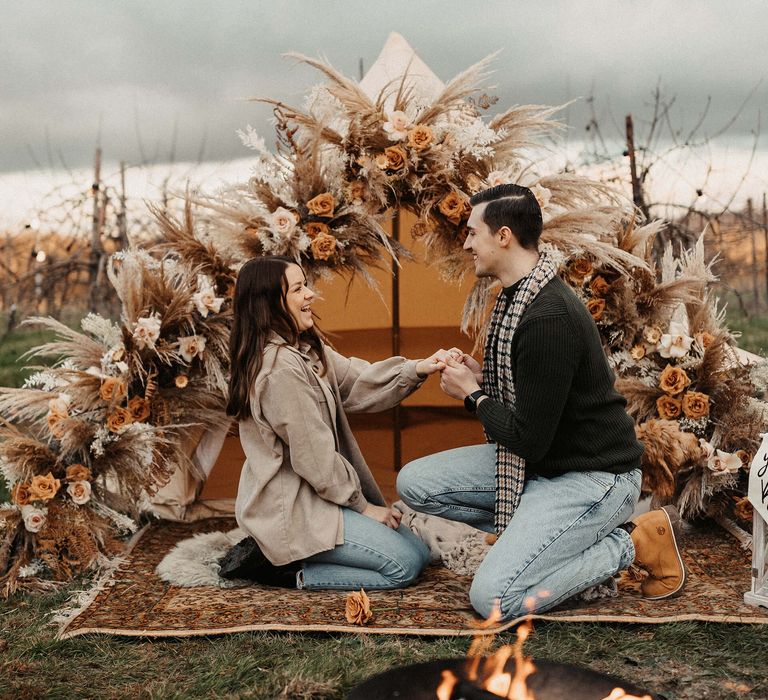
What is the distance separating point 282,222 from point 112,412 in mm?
1069

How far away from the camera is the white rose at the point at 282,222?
362 cm

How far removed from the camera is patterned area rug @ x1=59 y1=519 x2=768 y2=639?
279cm

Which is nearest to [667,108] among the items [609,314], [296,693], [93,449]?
[609,314]

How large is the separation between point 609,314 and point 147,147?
6.94 meters

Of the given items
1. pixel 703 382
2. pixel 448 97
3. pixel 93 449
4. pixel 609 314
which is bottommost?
pixel 93 449

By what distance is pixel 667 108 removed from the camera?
8.22 m

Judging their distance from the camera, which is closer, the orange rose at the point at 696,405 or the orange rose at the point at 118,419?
the orange rose at the point at 118,419

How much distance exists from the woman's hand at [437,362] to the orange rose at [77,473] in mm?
1428

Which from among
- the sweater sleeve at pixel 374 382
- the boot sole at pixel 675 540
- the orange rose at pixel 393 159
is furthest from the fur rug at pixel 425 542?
the orange rose at pixel 393 159

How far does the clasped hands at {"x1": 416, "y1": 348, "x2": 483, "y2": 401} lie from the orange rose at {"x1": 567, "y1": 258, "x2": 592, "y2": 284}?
811 millimetres

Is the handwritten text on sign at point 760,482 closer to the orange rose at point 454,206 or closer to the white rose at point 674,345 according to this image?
the white rose at point 674,345

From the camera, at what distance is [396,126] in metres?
3.64

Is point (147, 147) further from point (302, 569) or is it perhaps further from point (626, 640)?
point (626, 640)

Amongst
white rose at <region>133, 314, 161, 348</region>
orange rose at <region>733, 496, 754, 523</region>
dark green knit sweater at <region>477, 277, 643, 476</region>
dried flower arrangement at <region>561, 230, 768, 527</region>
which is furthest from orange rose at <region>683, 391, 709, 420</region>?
white rose at <region>133, 314, 161, 348</region>
